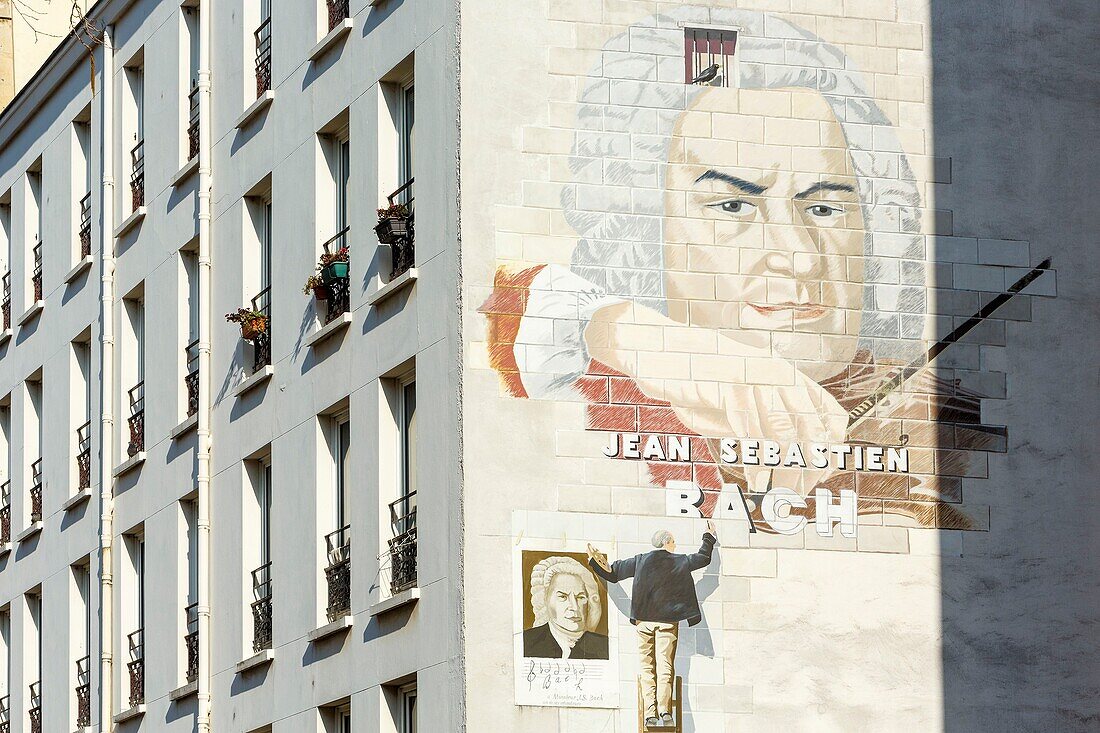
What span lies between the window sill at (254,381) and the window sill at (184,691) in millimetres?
3592

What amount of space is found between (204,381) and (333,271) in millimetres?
4194

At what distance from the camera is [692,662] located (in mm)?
26094

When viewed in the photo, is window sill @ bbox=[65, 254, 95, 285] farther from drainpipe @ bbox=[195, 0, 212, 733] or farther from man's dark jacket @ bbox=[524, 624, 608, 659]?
man's dark jacket @ bbox=[524, 624, 608, 659]

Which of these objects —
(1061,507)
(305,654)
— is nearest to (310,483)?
(305,654)

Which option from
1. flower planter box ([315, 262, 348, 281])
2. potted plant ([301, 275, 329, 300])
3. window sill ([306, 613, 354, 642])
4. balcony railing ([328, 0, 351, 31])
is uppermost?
balcony railing ([328, 0, 351, 31])

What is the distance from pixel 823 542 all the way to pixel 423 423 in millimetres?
4275

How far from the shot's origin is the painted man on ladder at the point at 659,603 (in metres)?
25.8

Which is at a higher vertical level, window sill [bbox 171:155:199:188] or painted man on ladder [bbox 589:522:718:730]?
window sill [bbox 171:155:199:188]

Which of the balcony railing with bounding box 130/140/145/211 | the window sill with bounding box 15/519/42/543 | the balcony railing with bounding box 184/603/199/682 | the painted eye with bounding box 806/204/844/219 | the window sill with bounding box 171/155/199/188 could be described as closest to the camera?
the painted eye with bounding box 806/204/844/219

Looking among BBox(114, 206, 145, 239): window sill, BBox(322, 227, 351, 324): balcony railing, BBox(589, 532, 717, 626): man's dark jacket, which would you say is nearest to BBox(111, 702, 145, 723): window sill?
BBox(114, 206, 145, 239): window sill

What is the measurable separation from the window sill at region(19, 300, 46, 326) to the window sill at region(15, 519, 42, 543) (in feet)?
10.8

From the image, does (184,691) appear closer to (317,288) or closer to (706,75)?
(317,288)

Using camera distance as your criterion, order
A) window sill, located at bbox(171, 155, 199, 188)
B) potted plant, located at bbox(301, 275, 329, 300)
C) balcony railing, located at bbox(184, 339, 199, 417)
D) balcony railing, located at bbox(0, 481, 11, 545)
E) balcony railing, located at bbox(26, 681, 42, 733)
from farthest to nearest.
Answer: balcony railing, located at bbox(0, 481, 11, 545) < balcony railing, located at bbox(26, 681, 42, 733) < window sill, located at bbox(171, 155, 199, 188) < balcony railing, located at bbox(184, 339, 199, 417) < potted plant, located at bbox(301, 275, 329, 300)

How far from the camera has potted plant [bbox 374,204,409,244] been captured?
27.8 m
